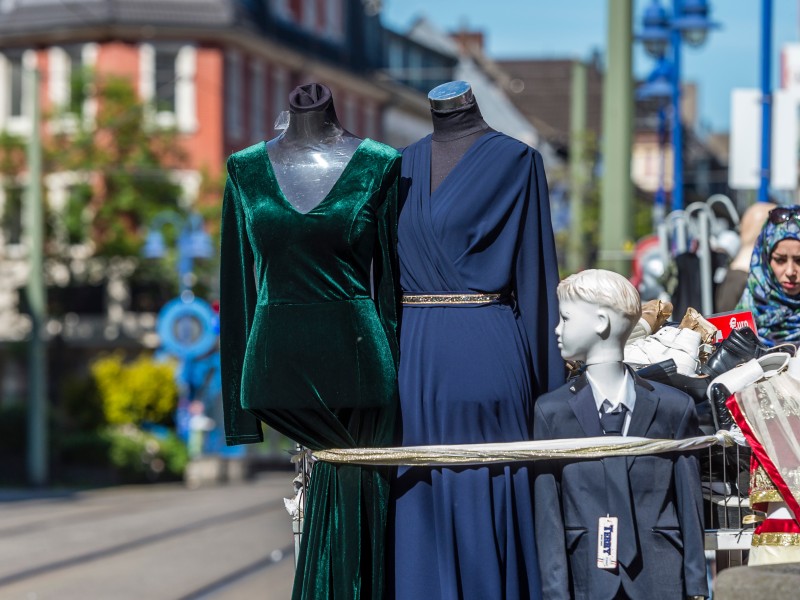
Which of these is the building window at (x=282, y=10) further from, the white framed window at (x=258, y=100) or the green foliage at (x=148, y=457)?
the green foliage at (x=148, y=457)

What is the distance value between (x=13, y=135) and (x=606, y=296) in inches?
1333

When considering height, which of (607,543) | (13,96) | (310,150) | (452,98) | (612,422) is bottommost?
(607,543)

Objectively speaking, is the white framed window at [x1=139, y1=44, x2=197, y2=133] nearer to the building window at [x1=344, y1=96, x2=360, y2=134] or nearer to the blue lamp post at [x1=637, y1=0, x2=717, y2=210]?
the building window at [x1=344, y1=96, x2=360, y2=134]

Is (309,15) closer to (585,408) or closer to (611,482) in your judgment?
(585,408)

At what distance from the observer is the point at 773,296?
A: 562 cm

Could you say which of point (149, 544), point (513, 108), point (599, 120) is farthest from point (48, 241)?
point (599, 120)

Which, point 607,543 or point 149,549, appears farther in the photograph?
point 149,549

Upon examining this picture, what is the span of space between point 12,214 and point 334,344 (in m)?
33.4

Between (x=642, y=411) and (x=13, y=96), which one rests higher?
(x=13, y=96)

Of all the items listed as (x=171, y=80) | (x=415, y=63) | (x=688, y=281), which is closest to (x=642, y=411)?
(x=688, y=281)

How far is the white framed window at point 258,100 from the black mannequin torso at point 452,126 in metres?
38.2

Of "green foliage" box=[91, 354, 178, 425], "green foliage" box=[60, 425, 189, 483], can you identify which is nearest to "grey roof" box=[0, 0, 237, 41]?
"green foliage" box=[91, 354, 178, 425]

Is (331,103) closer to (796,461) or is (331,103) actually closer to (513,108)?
(796,461)

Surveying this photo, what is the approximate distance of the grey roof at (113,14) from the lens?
40.9 meters
